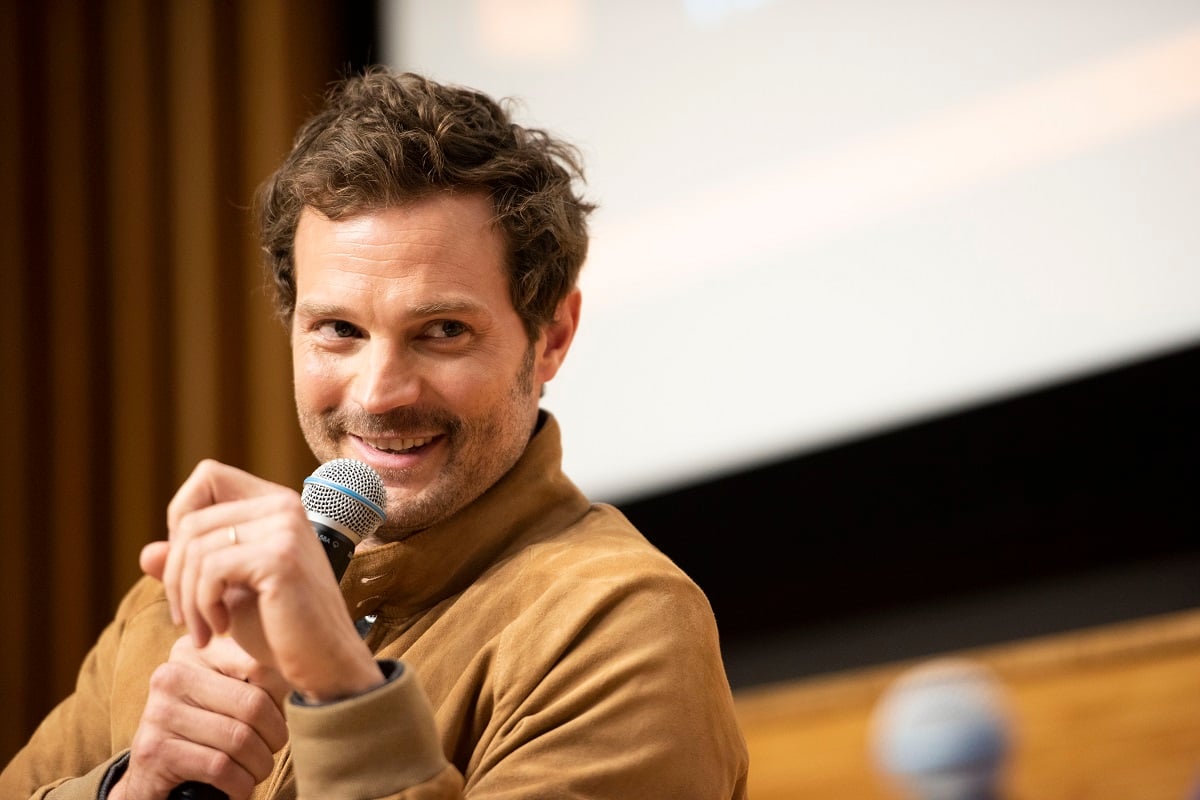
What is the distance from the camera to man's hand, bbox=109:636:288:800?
1260 millimetres

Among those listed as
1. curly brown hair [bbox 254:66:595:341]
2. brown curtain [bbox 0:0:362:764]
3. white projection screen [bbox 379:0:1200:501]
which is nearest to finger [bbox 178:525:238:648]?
curly brown hair [bbox 254:66:595:341]

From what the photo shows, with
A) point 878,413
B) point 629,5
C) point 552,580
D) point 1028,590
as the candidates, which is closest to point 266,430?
point 629,5

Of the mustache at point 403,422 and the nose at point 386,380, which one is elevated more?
the nose at point 386,380

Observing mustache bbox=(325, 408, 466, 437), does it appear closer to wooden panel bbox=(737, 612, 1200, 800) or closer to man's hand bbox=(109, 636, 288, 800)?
man's hand bbox=(109, 636, 288, 800)

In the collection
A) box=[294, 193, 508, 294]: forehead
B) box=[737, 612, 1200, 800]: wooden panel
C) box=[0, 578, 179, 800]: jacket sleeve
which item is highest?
box=[294, 193, 508, 294]: forehead

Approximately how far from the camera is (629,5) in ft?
10.7

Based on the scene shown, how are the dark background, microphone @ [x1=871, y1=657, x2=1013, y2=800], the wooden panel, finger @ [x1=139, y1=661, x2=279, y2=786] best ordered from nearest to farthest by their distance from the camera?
microphone @ [x1=871, y1=657, x2=1013, y2=800], finger @ [x1=139, y1=661, x2=279, y2=786], the wooden panel, the dark background

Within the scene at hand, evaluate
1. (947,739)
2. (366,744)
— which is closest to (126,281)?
(366,744)

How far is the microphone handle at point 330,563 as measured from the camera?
128 cm

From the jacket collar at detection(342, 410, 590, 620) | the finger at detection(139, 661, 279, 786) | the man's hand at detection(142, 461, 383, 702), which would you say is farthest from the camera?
the jacket collar at detection(342, 410, 590, 620)

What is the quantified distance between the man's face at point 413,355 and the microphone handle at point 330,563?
11.3 inches

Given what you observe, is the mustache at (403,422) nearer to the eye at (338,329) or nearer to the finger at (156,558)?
the eye at (338,329)

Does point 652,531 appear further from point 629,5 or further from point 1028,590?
point 629,5

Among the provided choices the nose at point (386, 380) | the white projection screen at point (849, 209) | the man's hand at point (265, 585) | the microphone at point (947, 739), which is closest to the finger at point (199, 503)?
the man's hand at point (265, 585)
